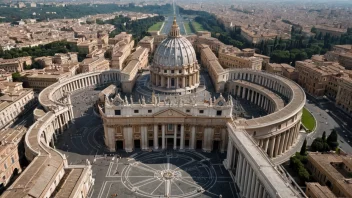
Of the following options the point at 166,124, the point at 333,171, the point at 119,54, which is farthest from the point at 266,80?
the point at 119,54

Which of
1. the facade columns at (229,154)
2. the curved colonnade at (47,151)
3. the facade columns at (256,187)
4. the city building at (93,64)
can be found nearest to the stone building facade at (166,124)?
the facade columns at (229,154)

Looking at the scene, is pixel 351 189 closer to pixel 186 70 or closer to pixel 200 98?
pixel 200 98

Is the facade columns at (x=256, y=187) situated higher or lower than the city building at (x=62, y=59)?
lower

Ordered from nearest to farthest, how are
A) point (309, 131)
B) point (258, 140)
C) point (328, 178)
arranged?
point (328, 178) → point (258, 140) → point (309, 131)

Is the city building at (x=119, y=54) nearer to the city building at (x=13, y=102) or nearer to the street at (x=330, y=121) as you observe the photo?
the city building at (x=13, y=102)

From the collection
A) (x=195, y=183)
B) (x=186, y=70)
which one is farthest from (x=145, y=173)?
(x=186, y=70)

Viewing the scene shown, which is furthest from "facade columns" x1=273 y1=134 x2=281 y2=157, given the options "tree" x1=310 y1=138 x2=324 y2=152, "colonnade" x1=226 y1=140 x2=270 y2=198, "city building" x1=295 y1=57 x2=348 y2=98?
"city building" x1=295 y1=57 x2=348 y2=98

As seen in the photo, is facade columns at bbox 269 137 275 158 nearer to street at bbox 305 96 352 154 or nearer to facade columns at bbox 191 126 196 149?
street at bbox 305 96 352 154

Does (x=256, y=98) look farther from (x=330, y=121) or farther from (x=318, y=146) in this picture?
(x=318, y=146)
